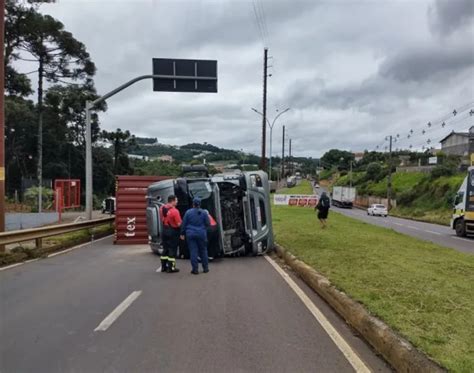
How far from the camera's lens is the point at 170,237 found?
464 inches

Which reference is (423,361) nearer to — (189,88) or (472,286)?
(472,286)

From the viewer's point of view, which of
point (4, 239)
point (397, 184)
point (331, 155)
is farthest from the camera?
point (331, 155)

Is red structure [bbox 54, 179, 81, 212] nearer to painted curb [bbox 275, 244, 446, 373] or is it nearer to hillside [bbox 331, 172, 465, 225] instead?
painted curb [bbox 275, 244, 446, 373]

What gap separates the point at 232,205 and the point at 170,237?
3.39 metres

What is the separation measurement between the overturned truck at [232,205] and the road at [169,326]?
3.22 m

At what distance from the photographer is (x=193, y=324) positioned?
6980 millimetres

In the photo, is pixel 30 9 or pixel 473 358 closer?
pixel 473 358

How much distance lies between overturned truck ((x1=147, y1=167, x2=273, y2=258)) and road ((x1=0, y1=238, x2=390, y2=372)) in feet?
10.6

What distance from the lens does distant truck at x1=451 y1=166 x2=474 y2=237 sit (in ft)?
88.8

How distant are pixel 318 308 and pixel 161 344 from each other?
114 inches

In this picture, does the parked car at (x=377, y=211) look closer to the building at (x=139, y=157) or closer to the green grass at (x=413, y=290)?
the building at (x=139, y=157)

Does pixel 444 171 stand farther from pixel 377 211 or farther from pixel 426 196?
pixel 377 211

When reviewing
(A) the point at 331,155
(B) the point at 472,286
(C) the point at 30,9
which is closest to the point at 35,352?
(B) the point at 472,286

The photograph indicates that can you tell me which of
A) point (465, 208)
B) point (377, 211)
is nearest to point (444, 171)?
point (377, 211)
